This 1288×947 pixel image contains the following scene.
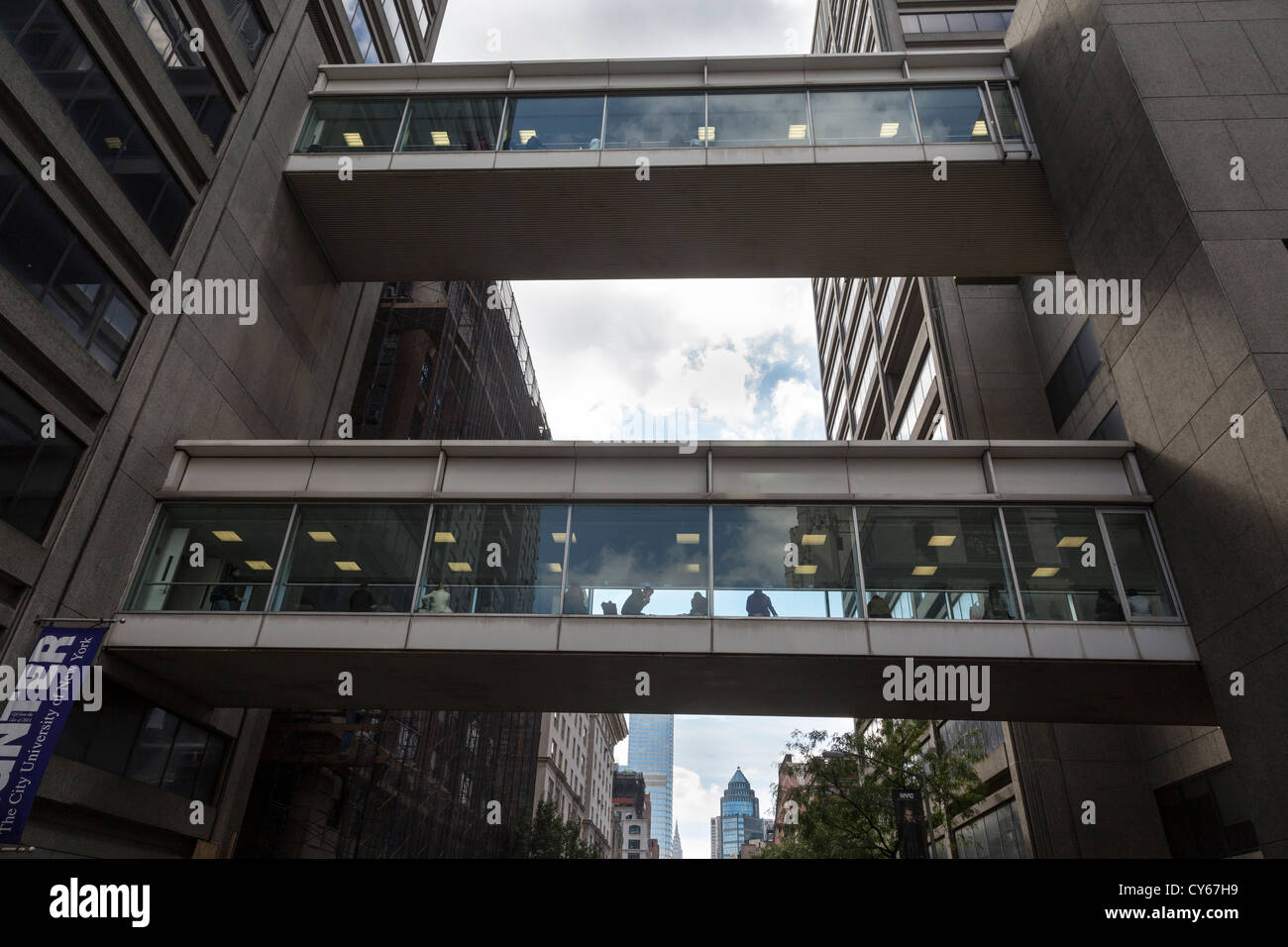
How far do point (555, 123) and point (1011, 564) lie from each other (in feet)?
46.8

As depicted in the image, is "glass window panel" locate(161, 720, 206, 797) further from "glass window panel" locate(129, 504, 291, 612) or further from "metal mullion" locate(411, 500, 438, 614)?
"metal mullion" locate(411, 500, 438, 614)

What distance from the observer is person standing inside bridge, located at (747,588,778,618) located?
1254 cm

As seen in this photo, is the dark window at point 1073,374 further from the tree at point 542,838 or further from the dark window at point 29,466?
the tree at point 542,838

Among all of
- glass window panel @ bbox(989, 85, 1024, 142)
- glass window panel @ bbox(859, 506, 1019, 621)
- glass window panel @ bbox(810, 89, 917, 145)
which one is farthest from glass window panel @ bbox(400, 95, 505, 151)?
glass window panel @ bbox(859, 506, 1019, 621)

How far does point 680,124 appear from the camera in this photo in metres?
18.3

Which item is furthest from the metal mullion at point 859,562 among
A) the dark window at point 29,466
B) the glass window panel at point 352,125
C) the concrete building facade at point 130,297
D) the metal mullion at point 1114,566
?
the glass window panel at point 352,125

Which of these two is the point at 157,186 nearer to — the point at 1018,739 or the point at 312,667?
the point at 312,667

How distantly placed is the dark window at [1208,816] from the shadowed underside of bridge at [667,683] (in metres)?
2.31

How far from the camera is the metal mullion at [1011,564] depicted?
12266 millimetres

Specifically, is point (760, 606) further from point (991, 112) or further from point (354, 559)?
point (991, 112)

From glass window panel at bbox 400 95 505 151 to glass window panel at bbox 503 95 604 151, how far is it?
44cm

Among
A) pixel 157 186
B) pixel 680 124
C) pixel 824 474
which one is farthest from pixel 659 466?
pixel 157 186

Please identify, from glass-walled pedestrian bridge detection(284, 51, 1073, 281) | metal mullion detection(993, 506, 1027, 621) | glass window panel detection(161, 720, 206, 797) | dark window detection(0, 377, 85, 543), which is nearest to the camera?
dark window detection(0, 377, 85, 543)
